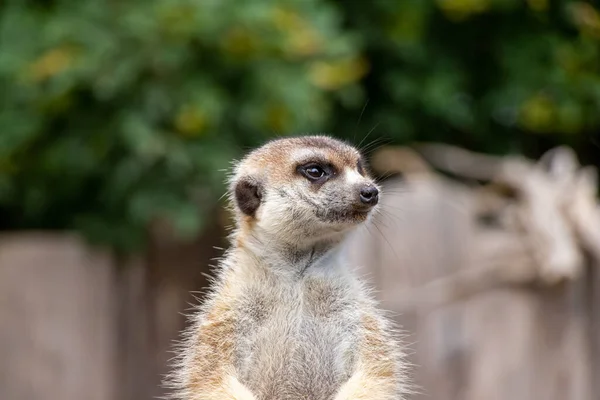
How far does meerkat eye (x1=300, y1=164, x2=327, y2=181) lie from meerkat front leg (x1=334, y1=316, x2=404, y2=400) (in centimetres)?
53

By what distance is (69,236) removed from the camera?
24.2ft

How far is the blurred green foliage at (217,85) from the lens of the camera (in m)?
6.31

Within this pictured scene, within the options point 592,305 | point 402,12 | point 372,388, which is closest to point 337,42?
point 402,12

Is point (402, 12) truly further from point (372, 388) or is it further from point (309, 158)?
point (372, 388)

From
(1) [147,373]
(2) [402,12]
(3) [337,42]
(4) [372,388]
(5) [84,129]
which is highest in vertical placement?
(2) [402,12]

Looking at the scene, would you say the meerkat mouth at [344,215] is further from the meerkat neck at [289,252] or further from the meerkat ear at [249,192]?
the meerkat ear at [249,192]

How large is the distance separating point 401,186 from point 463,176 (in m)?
1.09

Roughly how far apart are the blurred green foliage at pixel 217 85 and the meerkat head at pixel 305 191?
81.7 inches

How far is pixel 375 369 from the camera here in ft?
12.5

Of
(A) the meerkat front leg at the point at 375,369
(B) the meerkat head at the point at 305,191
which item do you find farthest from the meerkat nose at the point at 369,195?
(A) the meerkat front leg at the point at 375,369

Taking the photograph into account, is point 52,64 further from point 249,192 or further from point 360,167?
point 360,167

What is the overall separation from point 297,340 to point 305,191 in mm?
542

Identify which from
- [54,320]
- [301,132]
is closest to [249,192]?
[301,132]

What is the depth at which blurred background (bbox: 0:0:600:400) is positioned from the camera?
5973mm
